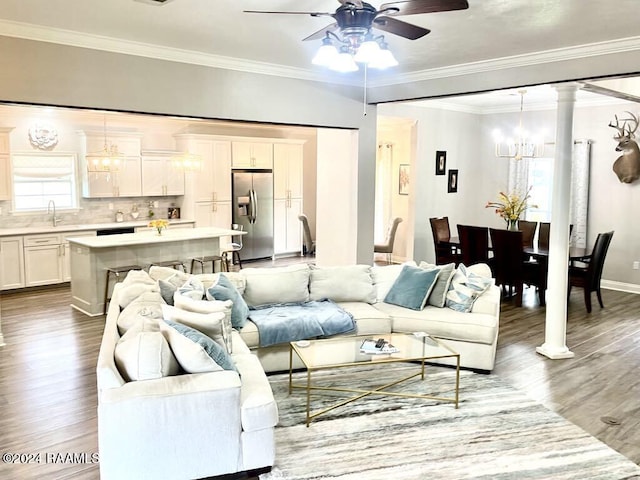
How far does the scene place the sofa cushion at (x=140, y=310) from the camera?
3.48 meters

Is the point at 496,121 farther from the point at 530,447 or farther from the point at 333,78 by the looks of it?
the point at 530,447

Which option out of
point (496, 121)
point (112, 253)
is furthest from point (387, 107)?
point (112, 253)

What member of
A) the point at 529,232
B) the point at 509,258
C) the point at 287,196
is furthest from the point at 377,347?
the point at 287,196

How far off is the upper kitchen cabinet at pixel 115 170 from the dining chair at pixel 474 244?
17.5 feet

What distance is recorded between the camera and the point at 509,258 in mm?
7055

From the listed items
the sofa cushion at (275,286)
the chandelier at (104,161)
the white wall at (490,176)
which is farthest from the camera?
the white wall at (490,176)

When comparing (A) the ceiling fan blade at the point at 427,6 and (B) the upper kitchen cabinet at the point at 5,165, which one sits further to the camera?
(B) the upper kitchen cabinet at the point at 5,165

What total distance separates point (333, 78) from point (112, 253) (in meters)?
3.43

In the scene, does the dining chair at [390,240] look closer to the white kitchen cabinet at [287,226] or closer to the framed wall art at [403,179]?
the framed wall art at [403,179]

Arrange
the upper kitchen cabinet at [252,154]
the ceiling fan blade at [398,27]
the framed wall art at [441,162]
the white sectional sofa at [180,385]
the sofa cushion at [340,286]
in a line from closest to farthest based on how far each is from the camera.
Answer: the white sectional sofa at [180,385]
the ceiling fan blade at [398,27]
the sofa cushion at [340,286]
the framed wall art at [441,162]
the upper kitchen cabinet at [252,154]

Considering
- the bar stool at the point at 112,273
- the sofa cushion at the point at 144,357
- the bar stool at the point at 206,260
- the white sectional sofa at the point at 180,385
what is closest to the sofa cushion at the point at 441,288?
the white sectional sofa at the point at 180,385

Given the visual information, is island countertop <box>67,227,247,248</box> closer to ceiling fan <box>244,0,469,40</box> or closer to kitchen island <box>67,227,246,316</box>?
kitchen island <box>67,227,246,316</box>

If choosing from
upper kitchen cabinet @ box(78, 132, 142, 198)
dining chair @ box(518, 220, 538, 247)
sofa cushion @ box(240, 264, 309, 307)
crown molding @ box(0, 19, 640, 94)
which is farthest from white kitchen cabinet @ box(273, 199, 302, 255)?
sofa cushion @ box(240, 264, 309, 307)

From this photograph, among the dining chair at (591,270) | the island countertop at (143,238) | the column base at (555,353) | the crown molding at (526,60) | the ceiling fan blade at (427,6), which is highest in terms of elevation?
the crown molding at (526,60)
